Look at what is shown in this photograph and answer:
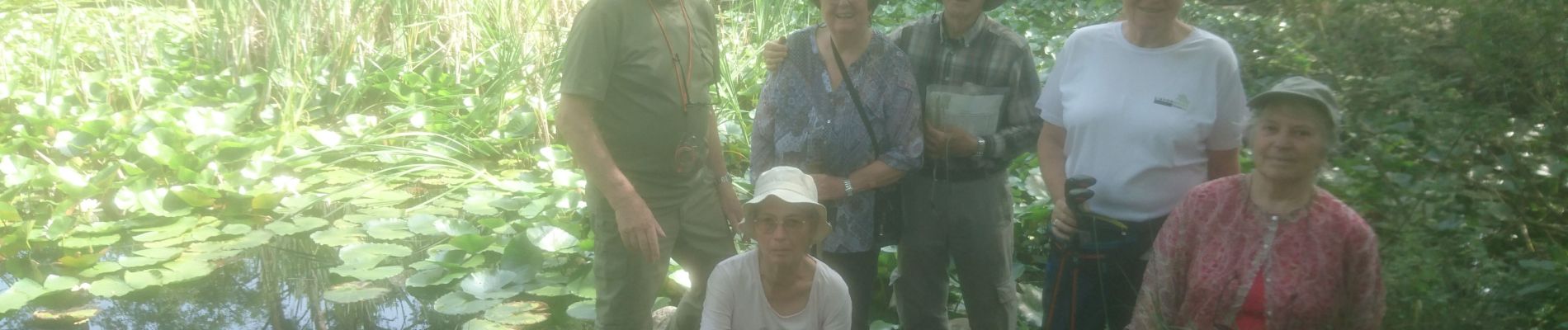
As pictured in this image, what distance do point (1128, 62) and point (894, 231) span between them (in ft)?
2.46

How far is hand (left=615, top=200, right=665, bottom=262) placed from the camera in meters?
2.86

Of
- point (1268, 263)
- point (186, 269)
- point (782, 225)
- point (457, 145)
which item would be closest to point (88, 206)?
point (186, 269)

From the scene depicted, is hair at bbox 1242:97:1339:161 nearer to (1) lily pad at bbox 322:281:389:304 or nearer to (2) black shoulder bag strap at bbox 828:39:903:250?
(2) black shoulder bag strap at bbox 828:39:903:250

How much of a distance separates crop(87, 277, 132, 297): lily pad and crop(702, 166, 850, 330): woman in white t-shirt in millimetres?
2682

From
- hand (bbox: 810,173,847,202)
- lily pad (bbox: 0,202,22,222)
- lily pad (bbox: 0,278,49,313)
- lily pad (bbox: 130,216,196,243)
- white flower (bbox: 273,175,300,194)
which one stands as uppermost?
hand (bbox: 810,173,847,202)

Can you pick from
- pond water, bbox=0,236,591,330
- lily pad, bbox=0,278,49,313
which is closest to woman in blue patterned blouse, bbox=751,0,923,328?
pond water, bbox=0,236,591,330

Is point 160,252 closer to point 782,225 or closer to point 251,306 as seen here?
point 251,306

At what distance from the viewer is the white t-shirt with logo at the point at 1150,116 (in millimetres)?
2586

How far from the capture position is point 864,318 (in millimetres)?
3273

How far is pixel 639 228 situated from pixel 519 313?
146 cm

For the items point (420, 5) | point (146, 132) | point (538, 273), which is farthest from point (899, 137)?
point (420, 5)

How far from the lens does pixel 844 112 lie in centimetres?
296

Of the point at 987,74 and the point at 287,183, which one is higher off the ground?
the point at 987,74

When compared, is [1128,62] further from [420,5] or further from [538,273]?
[420,5]
